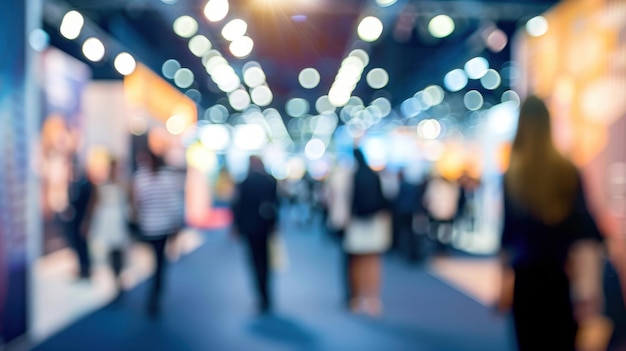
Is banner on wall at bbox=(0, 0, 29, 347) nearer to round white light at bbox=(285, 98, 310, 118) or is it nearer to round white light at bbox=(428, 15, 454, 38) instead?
round white light at bbox=(428, 15, 454, 38)

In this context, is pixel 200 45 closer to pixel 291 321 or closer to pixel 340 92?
pixel 340 92

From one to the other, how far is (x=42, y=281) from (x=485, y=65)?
12.0 metres

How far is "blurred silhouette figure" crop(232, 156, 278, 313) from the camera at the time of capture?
23.0 ft

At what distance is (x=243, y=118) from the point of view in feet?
120

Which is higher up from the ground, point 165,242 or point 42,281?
point 165,242

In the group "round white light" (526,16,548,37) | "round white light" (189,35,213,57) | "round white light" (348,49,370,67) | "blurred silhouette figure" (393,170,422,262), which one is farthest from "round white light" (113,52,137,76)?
"round white light" (526,16,548,37)

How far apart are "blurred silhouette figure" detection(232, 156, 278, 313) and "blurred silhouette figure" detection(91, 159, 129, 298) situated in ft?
4.71

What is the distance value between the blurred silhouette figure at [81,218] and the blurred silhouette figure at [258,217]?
69.8 inches

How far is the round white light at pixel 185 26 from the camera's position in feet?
39.9

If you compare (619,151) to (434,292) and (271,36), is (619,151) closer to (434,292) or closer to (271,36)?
A: (434,292)

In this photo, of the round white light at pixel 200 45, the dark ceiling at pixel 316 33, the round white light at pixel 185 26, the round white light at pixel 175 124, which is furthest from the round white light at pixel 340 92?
the round white light at pixel 185 26

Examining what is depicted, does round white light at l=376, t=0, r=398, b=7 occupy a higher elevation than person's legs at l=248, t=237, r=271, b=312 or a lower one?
higher

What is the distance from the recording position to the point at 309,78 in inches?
829

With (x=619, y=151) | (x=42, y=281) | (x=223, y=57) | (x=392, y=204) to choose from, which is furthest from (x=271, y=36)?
(x=619, y=151)
